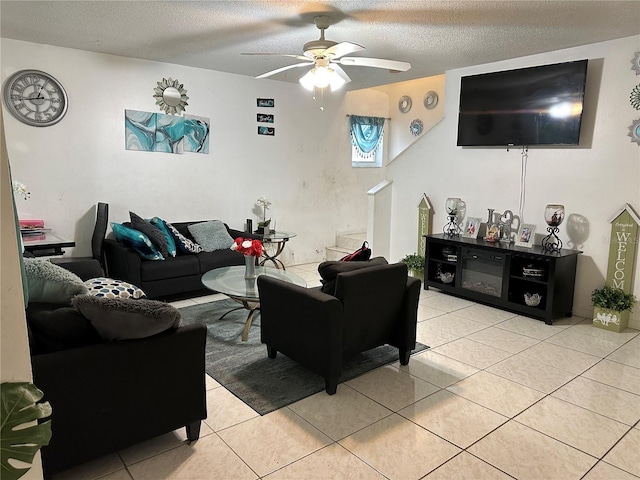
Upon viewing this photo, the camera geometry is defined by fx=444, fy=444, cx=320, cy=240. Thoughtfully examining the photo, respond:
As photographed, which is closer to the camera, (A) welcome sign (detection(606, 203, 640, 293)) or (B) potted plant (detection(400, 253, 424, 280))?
(A) welcome sign (detection(606, 203, 640, 293))

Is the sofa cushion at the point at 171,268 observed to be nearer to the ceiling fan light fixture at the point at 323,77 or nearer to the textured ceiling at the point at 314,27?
the textured ceiling at the point at 314,27

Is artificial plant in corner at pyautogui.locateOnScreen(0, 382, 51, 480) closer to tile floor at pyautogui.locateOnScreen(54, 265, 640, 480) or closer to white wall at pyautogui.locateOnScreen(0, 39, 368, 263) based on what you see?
tile floor at pyautogui.locateOnScreen(54, 265, 640, 480)

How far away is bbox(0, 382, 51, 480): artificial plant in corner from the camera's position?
41.9 inches

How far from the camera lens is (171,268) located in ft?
14.9

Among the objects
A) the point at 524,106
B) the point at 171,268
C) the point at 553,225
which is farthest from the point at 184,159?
the point at 553,225

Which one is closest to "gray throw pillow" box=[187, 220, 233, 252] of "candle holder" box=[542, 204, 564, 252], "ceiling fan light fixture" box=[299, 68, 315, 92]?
"ceiling fan light fixture" box=[299, 68, 315, 92]

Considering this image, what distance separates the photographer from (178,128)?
5285 mm

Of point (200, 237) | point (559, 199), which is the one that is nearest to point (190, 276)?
point (200, 237)

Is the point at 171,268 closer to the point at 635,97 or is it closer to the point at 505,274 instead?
the point at 505,274

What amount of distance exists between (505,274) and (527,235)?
1.58ft

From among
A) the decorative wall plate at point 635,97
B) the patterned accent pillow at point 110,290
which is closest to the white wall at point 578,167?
the decorative wall plate at point 635,97

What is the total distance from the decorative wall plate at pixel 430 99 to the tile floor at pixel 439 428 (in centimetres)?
465

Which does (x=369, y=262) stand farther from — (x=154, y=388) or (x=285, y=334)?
(x=154, y=388)

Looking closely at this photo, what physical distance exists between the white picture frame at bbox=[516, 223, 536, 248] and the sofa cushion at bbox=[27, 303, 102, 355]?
4.07m
